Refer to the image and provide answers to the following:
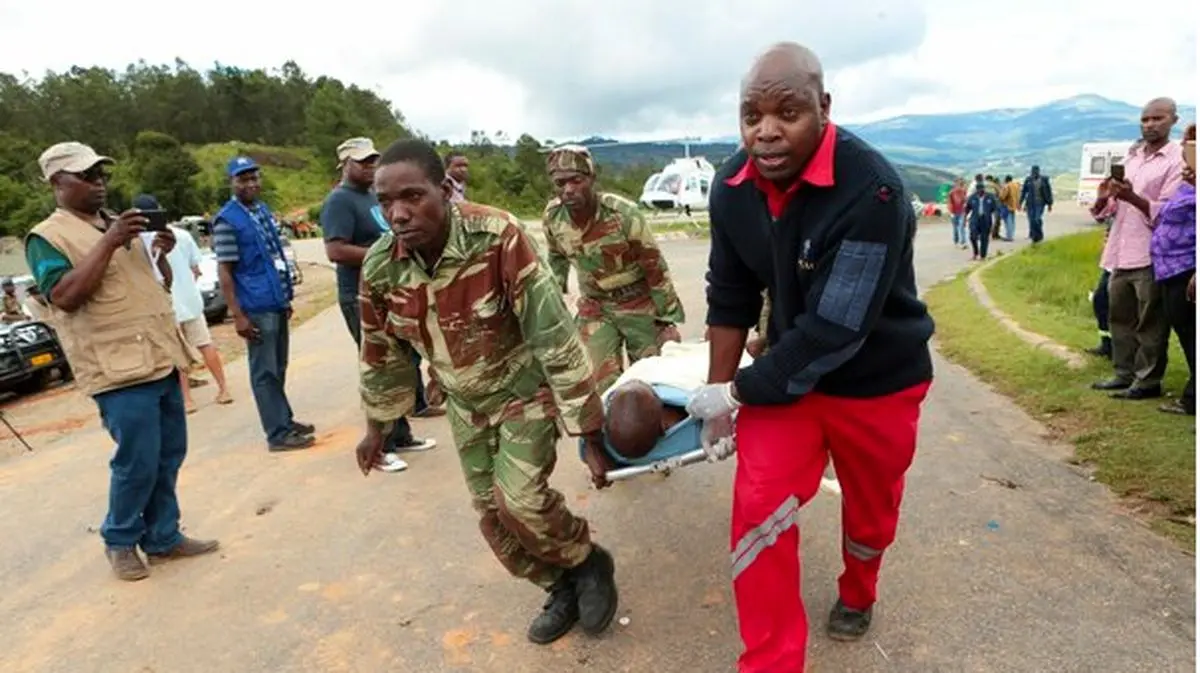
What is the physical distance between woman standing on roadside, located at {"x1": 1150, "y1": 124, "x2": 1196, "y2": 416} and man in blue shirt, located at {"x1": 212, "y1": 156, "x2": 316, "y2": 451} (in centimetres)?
571

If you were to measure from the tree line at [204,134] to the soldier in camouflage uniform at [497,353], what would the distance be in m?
40.4

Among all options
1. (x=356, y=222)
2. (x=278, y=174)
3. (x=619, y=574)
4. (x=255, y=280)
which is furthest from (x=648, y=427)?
(x=278, y=174)

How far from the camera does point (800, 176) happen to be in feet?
7.61

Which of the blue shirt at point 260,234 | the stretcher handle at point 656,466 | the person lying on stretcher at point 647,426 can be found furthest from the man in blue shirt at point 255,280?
the stretcher handle at point 656,466

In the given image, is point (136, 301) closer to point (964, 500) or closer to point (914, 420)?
point (914, 420)

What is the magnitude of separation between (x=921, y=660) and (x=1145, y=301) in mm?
3917

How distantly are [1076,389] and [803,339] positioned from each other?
431cm

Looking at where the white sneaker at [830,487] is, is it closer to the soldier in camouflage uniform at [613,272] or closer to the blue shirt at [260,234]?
the soldier in camouflage uniform at [613,272]

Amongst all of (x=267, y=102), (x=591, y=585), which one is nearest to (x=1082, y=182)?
(x=591, y=585)

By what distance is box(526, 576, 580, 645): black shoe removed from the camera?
118 inches

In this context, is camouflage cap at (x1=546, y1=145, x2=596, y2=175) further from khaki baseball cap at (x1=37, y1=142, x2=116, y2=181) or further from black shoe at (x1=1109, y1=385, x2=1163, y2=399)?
black shoe at (x1=1109, y1=385, x2=1163, y2=399)

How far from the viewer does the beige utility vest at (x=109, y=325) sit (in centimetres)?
359

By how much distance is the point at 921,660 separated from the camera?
8.81ft

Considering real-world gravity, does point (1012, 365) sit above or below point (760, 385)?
below
